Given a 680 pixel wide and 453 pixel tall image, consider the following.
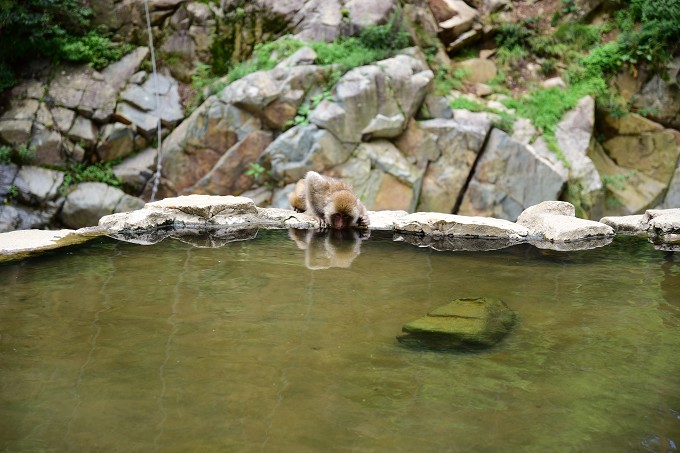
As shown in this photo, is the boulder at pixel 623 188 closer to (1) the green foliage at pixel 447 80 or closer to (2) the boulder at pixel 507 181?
(2) the boulder at pixel 507 181

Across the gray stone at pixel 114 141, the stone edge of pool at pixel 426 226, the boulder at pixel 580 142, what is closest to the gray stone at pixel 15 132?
the gray stone at pixel 114 141

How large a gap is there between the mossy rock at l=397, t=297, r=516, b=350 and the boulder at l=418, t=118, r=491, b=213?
7898 mm

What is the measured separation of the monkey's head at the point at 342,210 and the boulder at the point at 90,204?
684 cm

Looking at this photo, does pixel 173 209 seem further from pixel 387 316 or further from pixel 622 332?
pixel 622 332

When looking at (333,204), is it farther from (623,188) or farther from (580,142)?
(623,188)

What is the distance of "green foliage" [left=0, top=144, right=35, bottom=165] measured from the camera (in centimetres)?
1129

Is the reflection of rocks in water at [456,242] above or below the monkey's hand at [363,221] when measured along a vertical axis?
above

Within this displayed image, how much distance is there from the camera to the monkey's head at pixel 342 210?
19.0 ft

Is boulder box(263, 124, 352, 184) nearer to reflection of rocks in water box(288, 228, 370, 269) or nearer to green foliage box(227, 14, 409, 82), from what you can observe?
green foliage box(227, 14, 409, 82)

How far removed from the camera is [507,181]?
37.5 feet

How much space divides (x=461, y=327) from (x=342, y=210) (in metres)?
2.71

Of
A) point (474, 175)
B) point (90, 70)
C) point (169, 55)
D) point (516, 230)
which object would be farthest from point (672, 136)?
point (90, 70)

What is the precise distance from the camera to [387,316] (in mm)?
3525

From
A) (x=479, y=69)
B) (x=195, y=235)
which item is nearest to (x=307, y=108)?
(x=479, y=69)
